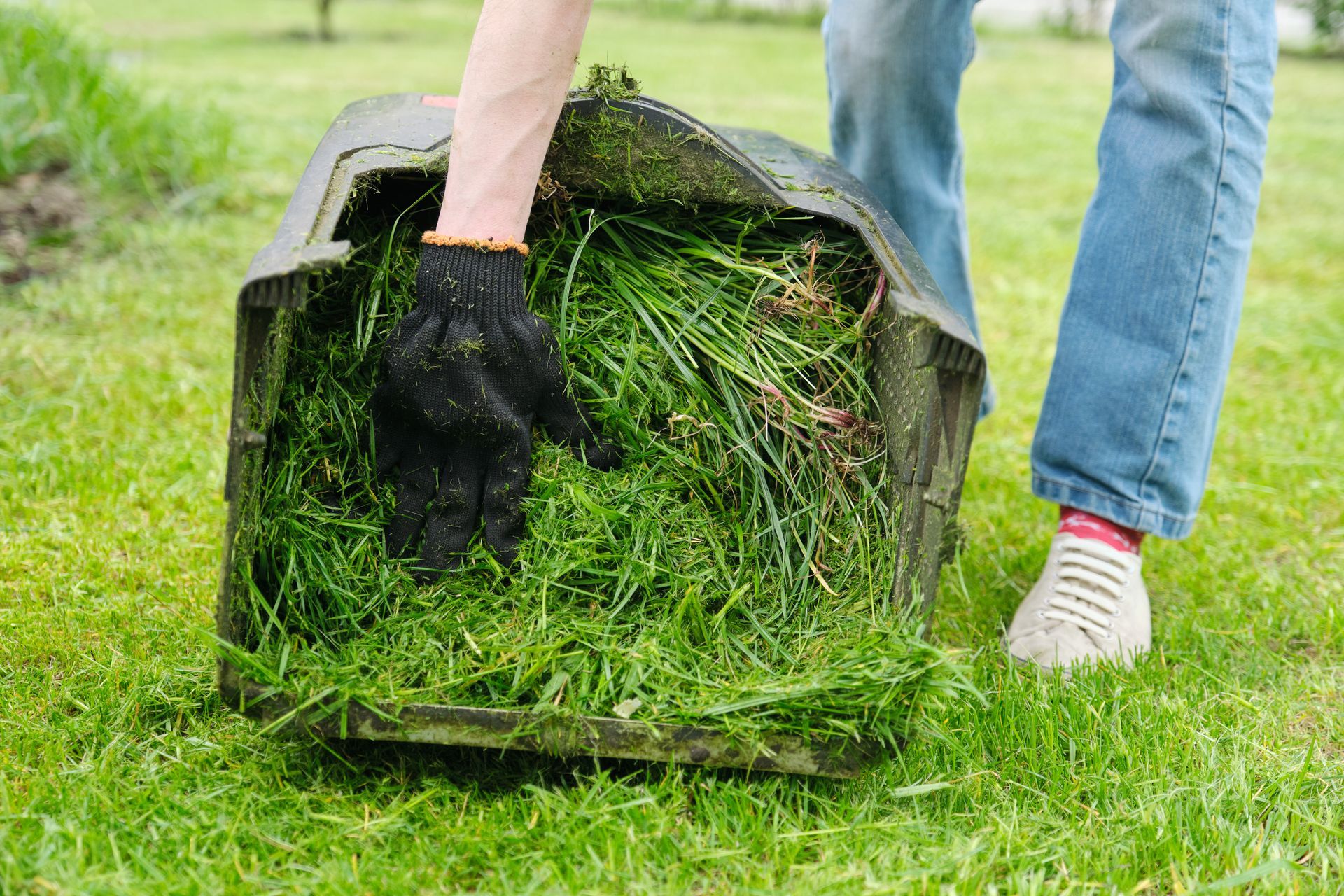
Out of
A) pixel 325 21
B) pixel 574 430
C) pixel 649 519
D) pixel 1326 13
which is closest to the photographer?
pixel 649 519

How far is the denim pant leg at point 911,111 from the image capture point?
1998 millimetres

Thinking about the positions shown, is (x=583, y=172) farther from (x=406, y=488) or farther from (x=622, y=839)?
(x=622, y=839)

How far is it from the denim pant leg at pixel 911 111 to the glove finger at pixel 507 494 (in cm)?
95

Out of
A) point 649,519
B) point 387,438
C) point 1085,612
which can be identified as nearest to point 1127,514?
point 1085,612

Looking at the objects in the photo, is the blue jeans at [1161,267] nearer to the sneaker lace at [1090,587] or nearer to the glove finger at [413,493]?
the sneaker lace at [1090,587]

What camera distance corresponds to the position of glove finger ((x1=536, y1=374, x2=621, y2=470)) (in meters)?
1.63

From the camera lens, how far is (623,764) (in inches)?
55.6

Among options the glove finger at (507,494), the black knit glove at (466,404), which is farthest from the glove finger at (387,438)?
the glove finger at (507,494)

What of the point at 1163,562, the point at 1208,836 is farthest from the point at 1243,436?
the point at 1208,836

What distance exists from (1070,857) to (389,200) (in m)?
1.37

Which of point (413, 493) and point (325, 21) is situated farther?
point (325, 21)

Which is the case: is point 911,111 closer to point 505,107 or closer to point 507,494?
point 505,107

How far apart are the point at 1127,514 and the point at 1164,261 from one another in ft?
1.33

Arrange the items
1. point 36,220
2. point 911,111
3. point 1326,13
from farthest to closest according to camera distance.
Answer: point 1326,13
point 36,220
point 911,111
